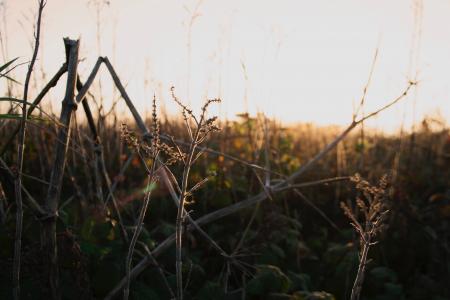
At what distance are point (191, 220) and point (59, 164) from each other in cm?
43

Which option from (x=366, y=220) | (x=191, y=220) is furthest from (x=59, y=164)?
(x=366, y=220)

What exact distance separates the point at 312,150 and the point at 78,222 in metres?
3.67

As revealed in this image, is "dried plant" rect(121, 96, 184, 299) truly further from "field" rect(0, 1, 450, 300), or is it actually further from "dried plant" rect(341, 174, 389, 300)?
"dried plant" rect(341, 174, 389, 300)

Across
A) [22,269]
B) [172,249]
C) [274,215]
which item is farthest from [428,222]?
[22,269]

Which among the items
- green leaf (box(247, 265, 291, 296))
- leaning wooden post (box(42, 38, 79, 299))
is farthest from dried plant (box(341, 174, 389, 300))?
leaning wooden post (box(42, 38, 79, 299))

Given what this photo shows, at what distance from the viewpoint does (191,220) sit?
51.2 inches

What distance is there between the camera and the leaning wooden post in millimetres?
1312

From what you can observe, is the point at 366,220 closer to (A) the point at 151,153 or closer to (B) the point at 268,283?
(A) the point at 151,153

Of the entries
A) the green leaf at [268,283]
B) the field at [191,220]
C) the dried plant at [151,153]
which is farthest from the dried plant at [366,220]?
the green leaf at [268,283]

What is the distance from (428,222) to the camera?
3.00m

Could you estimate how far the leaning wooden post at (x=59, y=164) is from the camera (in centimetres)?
131

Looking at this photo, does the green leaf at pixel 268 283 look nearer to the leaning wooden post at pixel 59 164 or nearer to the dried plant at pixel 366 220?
the dried plant at pixel 366 220

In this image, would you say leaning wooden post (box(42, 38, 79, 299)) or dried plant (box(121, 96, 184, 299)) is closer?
dried plant (box(121, 96, 184, 299))

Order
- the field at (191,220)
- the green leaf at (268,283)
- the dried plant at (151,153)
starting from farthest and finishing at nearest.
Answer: the green leaf at (268,283), the field at (191,220), the dried plant at (151,153)
